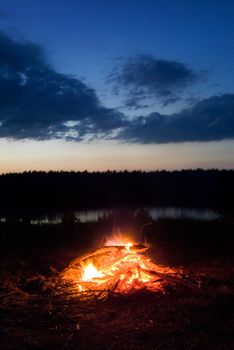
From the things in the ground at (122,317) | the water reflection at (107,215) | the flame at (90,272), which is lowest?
the water reflection at (107,215)

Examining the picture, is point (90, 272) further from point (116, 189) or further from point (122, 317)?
point (116, 189)

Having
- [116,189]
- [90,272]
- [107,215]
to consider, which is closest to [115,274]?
[90,272]

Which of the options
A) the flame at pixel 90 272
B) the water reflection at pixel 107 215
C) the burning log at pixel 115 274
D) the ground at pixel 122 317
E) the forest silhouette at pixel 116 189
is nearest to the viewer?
the ground at pixel 122 317

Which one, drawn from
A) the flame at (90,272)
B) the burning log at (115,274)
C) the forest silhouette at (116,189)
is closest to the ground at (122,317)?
the burning log at (115,274)

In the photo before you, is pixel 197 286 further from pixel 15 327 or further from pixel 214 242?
pixel 214 242

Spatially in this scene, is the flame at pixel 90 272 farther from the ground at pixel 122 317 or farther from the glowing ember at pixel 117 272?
the ground at pixel 122 317

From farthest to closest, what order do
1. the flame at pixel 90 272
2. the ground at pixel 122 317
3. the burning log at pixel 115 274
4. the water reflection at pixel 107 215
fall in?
the water reflection at pixel 107 215, the flame at pixel 90 272, the burning log at pixel 115 274, the ground at pixel 122 317

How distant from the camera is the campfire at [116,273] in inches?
271

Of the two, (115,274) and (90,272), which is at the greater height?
(115,274)

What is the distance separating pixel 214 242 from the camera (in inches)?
464

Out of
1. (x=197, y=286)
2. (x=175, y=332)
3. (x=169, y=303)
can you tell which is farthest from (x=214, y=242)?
(x=175, y=332)

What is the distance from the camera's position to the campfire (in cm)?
689

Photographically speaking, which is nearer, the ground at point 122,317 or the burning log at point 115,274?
the ground at point 122,317

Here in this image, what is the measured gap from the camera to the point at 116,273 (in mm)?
7062
